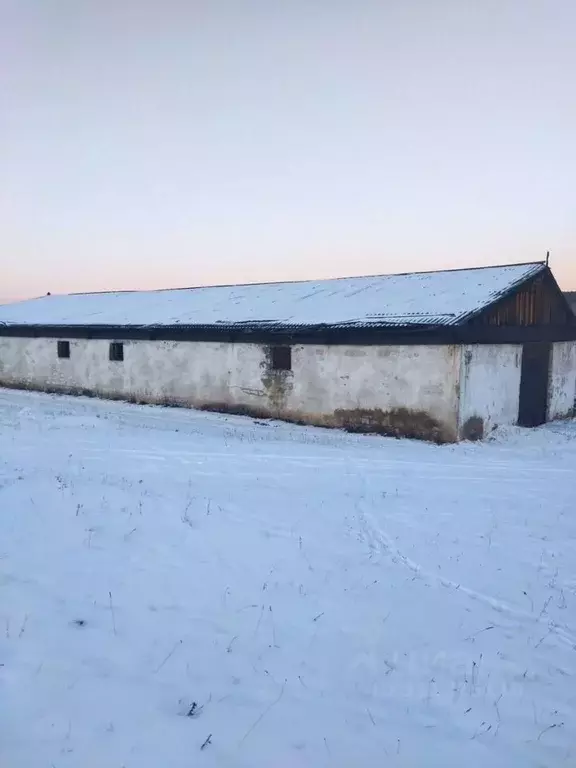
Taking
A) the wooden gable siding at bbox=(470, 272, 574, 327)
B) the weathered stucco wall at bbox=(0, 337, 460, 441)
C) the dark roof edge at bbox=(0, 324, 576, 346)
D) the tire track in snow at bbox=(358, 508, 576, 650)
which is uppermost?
the wooden gable siding at bbox=(470, 272, 574, 327)

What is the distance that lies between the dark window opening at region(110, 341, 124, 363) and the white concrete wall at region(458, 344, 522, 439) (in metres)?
12.7

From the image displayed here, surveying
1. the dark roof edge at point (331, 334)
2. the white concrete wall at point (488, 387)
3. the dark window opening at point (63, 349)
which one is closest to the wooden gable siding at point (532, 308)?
the dark roof edge at point (331, 334)

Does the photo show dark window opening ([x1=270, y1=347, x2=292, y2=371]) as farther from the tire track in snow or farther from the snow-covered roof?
the tire track in snow

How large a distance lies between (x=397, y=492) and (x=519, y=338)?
28.2ft

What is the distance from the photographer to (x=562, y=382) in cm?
1781

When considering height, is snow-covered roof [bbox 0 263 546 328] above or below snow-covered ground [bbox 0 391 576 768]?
above

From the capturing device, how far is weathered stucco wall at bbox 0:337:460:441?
13570 millimetres

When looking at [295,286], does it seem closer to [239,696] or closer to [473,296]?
[473,296]

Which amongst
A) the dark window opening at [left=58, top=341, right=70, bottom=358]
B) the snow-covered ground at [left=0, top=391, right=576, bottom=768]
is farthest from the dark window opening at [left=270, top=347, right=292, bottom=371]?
the dark window opening at [left=58, top=341, right=70, bottom=358]

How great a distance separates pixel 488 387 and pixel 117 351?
1331 cm

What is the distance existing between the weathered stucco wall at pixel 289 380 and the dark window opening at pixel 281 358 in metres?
0.18

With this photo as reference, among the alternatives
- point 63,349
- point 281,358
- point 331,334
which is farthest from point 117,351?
point 331,334

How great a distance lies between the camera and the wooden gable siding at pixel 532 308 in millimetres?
14195

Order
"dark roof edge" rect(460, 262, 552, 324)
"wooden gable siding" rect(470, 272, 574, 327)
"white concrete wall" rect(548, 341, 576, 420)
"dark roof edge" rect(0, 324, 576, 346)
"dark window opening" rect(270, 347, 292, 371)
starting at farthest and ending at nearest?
"white concrete wall" rect(548, 341, 576, 420)
"dark window opening" rect(270, 347, 292, 371)
"wooden gable siding" rect(470, 272, 574, 327)
"dark roof edge" rect(0, 324, 576, 346)
"dark roof edge" rect(460, 262, 552, 324)
